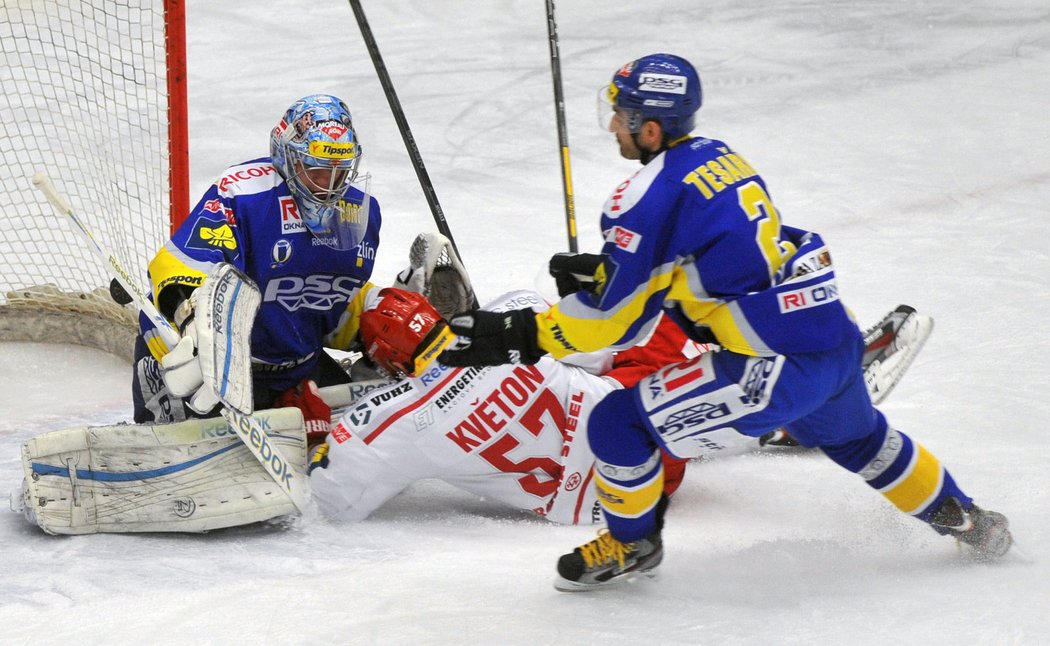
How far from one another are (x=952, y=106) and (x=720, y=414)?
4.51 m

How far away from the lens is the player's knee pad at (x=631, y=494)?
2.42m

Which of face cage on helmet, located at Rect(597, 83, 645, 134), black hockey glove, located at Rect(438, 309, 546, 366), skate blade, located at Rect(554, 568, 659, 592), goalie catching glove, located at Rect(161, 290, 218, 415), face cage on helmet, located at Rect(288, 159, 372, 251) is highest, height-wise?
face cage on helmet, located at Rect(597, 83, 645, 134)

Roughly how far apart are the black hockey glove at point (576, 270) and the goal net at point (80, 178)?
6.03ft

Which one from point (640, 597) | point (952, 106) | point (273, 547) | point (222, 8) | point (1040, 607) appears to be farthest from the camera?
point (222, 8)

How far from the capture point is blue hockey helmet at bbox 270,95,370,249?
2889 mm

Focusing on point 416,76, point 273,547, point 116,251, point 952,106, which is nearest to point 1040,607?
point 273,547

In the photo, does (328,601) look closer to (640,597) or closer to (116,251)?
(640,597)

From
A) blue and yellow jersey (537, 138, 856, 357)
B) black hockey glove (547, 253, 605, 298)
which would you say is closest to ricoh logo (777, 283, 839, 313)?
blue and yellow jersey (537, 138, 856, 357)

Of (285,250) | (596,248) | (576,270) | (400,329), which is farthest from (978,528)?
(596,248)

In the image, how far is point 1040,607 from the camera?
223 centimetres

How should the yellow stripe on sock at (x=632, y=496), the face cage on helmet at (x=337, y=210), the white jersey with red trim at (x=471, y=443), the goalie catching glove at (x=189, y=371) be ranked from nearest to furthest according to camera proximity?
the yellow stripe on sock at (x=632, y=496) < the goalie catching glove at (x=189, y=371) < the white jersey with red trim at (x=471, y=443) < the face cage on helmet at (x=337, y=210)

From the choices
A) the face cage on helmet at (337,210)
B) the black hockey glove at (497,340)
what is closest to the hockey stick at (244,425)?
the face cage on helmet at (337,210)

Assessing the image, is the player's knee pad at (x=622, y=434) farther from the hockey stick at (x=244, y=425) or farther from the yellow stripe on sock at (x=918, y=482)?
the hockey stick at (x=244, y=425)

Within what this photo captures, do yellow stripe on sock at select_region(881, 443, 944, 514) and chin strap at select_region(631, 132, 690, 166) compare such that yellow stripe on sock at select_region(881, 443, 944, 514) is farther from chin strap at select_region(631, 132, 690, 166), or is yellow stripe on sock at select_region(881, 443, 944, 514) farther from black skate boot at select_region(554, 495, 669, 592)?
chin strap at select_region(631, 132, 690, 166)
